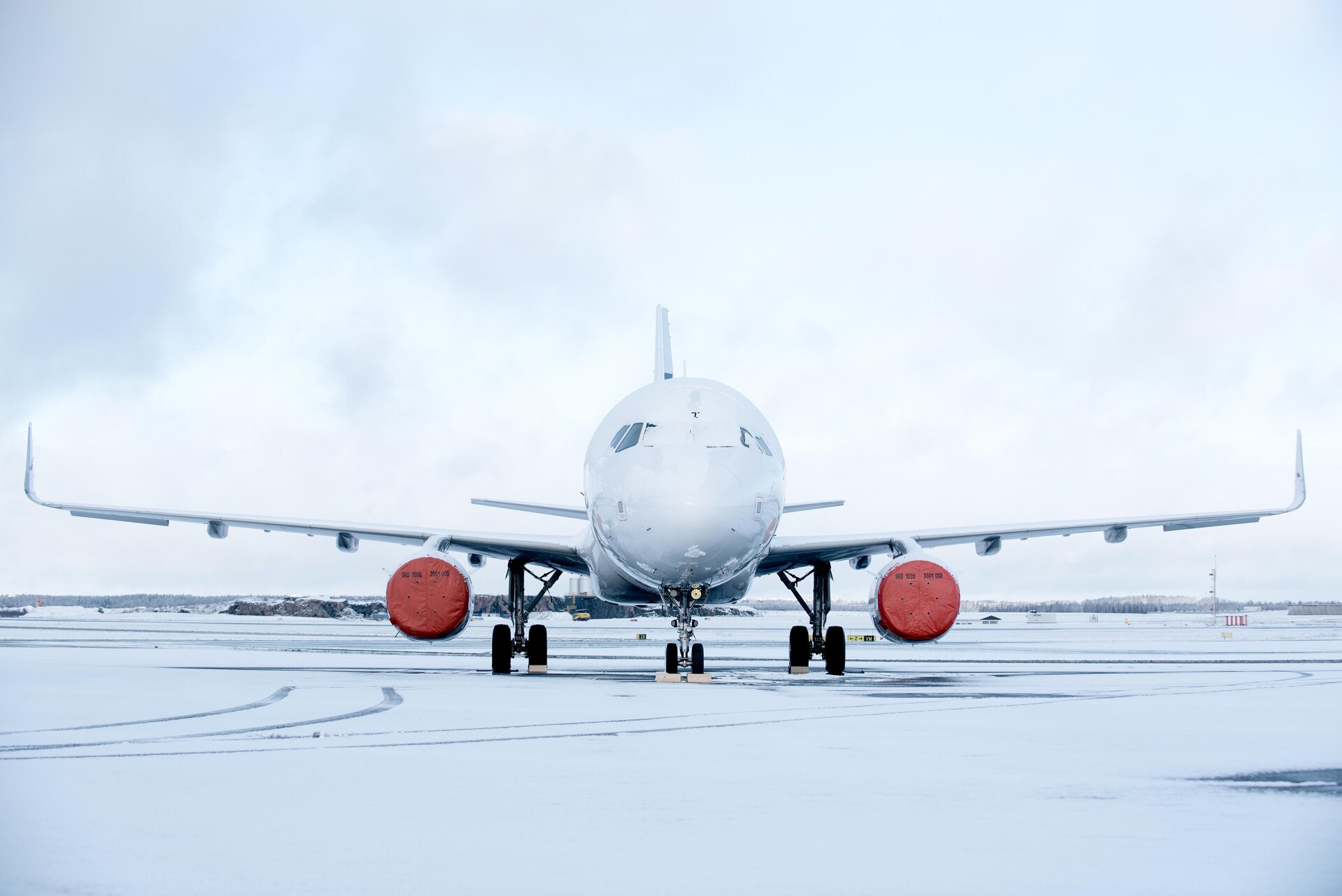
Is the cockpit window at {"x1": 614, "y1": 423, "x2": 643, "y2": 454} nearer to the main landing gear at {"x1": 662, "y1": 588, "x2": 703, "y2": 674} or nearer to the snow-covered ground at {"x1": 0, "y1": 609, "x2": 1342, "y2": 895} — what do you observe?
the main landing gear at {"x1": 662, "y1": 588, "x2": 703, "y2": 674}

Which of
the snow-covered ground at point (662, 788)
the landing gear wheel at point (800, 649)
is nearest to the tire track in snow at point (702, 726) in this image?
the snow-covered ground at point (662, 788)

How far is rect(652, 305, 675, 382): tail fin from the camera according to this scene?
83.8 ft

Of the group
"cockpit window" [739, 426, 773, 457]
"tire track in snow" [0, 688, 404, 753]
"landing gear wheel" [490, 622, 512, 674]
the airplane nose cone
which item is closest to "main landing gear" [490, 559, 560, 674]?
"landing gear wheel" [490, 622, 512, 674]

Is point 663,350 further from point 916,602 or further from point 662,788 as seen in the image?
point 662,788

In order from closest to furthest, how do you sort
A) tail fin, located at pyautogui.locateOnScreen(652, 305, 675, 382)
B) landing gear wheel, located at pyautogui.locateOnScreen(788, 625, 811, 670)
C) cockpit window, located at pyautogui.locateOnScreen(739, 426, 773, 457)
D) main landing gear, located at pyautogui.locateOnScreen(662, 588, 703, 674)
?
cockpit window, located at pyautogui.locateOnScreen(739, 426, 773, 457) < main landing gear, located at pyautogui.locateOnScreen(662, 588, 703, 674) < landing gear wheel, located at pyautogui.locateOnScreen(788, 625, 811, 670) < tail fin, located at pyautogui.locateOnScreen(652, 305, 675, 382)

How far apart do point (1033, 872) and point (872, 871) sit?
2.27 ft

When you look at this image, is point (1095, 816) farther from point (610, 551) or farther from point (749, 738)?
point (610, 551)

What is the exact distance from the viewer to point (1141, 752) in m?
9.38

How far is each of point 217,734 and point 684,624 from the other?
9.01 metres

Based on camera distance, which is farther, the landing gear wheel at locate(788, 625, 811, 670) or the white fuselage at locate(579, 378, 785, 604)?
the landing gear wheel at locate(788, 625, 811, 670)

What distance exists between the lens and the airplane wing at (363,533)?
2148 cm

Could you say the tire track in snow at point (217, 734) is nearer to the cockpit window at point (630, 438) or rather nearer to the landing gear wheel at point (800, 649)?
the cockpit window at point (630, 438)

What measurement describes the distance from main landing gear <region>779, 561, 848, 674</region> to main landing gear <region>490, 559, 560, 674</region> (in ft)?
13.7

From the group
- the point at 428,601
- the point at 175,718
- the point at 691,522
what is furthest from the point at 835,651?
the point at 175,718
